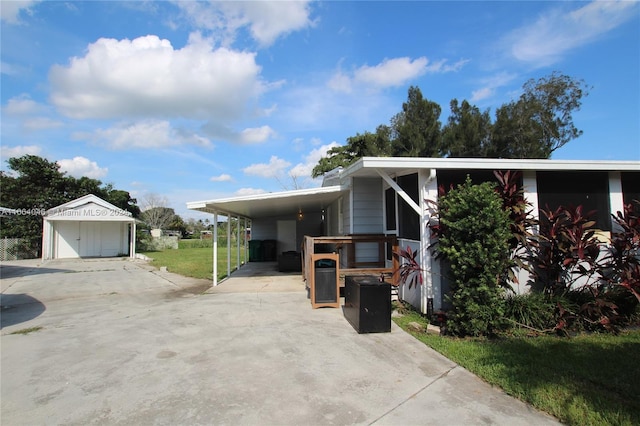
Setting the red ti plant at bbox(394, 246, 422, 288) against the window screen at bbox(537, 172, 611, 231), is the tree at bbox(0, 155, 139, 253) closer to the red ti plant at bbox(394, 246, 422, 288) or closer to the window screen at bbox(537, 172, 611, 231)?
the red ti plant at bbox(394, 246, 422, 288)

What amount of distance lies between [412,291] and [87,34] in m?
9.45

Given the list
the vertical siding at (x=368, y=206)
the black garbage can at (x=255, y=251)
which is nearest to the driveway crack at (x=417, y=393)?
the vertical siding at (x=368, y=206)

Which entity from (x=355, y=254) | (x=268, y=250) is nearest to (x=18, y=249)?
(x=268, y=250)

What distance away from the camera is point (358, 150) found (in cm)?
2547

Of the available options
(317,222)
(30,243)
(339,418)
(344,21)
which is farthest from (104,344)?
(30,243)

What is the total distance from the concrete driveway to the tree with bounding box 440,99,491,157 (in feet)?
60.9

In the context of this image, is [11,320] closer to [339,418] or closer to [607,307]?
[339,418]

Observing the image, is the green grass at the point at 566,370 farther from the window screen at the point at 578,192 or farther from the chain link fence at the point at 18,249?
the chain link fence at the point at 18,249

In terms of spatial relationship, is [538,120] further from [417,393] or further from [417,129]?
[417,393]

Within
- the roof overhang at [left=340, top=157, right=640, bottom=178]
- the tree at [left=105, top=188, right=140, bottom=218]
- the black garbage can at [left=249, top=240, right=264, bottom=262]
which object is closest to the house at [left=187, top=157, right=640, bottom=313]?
the roof overhang at [left=340, top=157, right=640, bottom=178]

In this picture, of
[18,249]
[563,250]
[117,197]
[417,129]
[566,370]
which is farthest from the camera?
[117,197]

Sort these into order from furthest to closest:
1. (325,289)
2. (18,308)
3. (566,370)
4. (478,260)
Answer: (18,308) → (325,289) → (478,260) → (566,370)

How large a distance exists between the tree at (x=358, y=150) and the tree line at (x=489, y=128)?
0.07 m

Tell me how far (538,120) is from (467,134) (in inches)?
211
